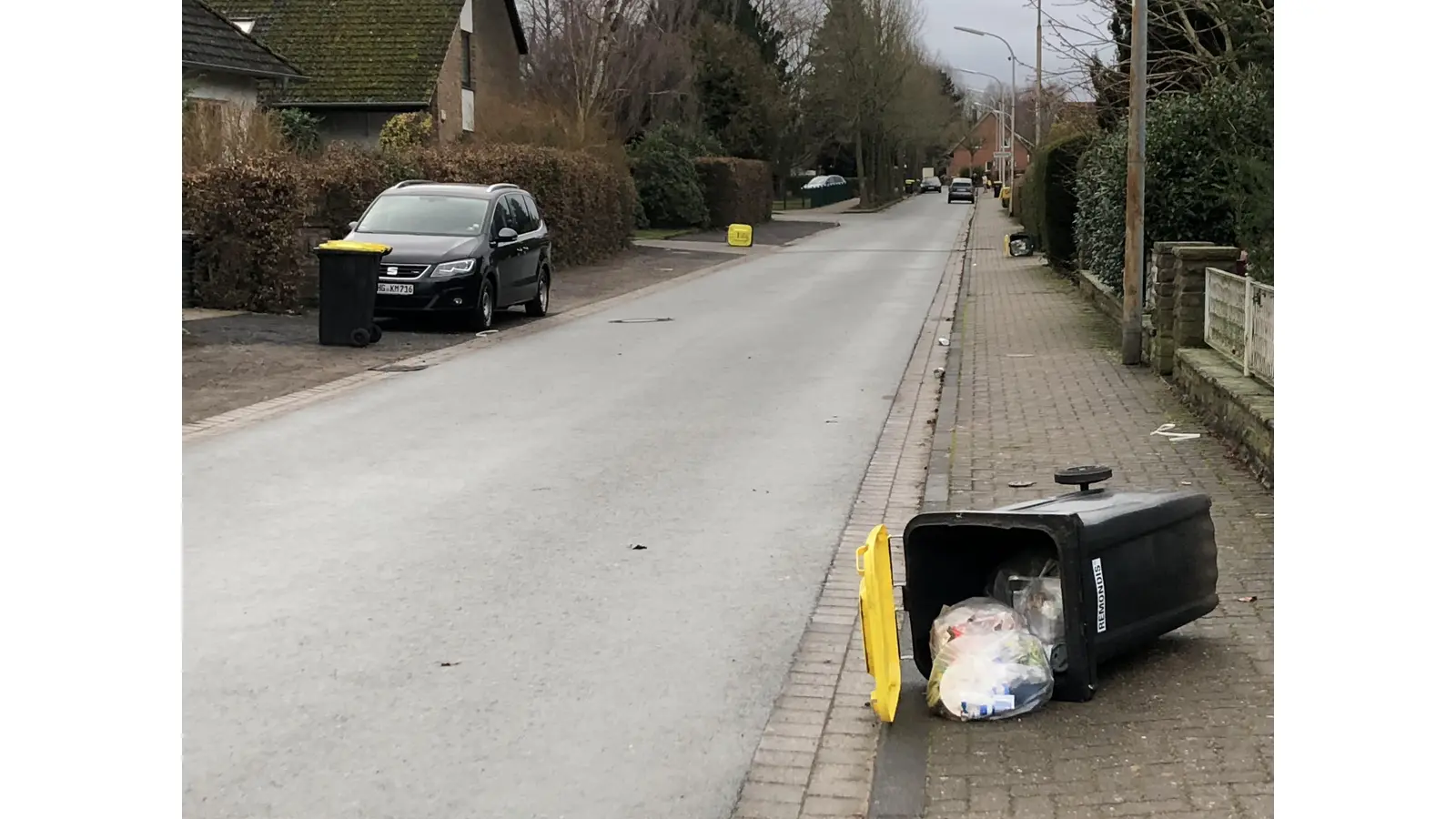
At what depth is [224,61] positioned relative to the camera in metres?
29.3

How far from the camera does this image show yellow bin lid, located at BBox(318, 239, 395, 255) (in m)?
16.7

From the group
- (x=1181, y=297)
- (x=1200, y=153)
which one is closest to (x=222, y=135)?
(x=1200, y=153)

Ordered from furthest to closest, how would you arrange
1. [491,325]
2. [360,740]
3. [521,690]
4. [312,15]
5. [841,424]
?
[312,15] → [491,325] → [841,424] → [521,690] → [360,740]

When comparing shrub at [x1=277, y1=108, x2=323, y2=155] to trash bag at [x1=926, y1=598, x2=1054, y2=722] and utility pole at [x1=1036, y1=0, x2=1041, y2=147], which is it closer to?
utility pole at [x1=1036, y1=0, x2=1041, y2=147]

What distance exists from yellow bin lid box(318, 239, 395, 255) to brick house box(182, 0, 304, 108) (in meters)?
11.8

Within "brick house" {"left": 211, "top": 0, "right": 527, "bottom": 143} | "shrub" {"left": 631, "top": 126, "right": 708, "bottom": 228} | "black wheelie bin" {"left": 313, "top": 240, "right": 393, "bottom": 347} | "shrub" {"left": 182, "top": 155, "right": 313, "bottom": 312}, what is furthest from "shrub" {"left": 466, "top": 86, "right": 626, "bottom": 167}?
"black wheelie bin" {"left": 313, "top": 240, "right": 393, "bottom": 347}

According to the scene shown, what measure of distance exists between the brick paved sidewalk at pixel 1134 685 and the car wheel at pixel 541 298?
9.59m

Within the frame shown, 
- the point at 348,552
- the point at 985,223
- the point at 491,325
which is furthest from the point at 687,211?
the point at 348,552

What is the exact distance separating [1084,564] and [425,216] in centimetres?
1564

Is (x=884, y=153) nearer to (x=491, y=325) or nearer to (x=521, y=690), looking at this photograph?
(x=491, y=325)

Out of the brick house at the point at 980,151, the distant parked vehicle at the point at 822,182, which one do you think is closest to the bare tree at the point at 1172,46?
the distant parked vehicle at the point at 822,182

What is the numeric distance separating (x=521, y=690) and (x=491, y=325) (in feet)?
48.1

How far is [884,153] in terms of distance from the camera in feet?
302

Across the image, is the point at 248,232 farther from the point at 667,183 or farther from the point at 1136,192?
the point at 667,183
